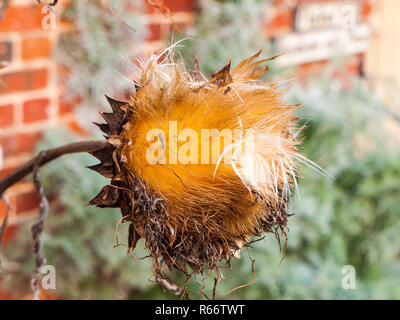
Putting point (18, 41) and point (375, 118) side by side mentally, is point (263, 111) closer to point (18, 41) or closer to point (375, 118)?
point (18, 41)

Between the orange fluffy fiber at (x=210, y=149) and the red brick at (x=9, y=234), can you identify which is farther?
the red brick at (x=9, y=234)

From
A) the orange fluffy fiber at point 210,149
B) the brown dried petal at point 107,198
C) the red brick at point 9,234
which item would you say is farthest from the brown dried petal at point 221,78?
the red brick at point 9,234

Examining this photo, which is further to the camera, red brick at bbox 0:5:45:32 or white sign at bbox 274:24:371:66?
white sign at bbox 274:24:371:66

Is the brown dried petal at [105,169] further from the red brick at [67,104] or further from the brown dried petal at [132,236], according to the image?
the red brick at [67,104]

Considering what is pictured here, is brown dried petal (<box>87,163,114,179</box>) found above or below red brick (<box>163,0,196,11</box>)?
below

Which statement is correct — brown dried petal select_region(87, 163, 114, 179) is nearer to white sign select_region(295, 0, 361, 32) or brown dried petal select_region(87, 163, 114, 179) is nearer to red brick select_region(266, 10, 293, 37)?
A: red brick select_region(266, 10, 293, 37)

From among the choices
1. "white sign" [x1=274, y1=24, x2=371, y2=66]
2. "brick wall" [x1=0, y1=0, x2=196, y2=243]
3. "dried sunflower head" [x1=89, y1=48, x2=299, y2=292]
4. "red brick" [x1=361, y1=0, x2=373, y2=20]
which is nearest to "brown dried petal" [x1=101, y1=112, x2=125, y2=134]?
"dried sunflower head" [x1=89, y1=48, x2=299, y2=292]

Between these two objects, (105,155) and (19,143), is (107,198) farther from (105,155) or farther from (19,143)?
(19,143)
